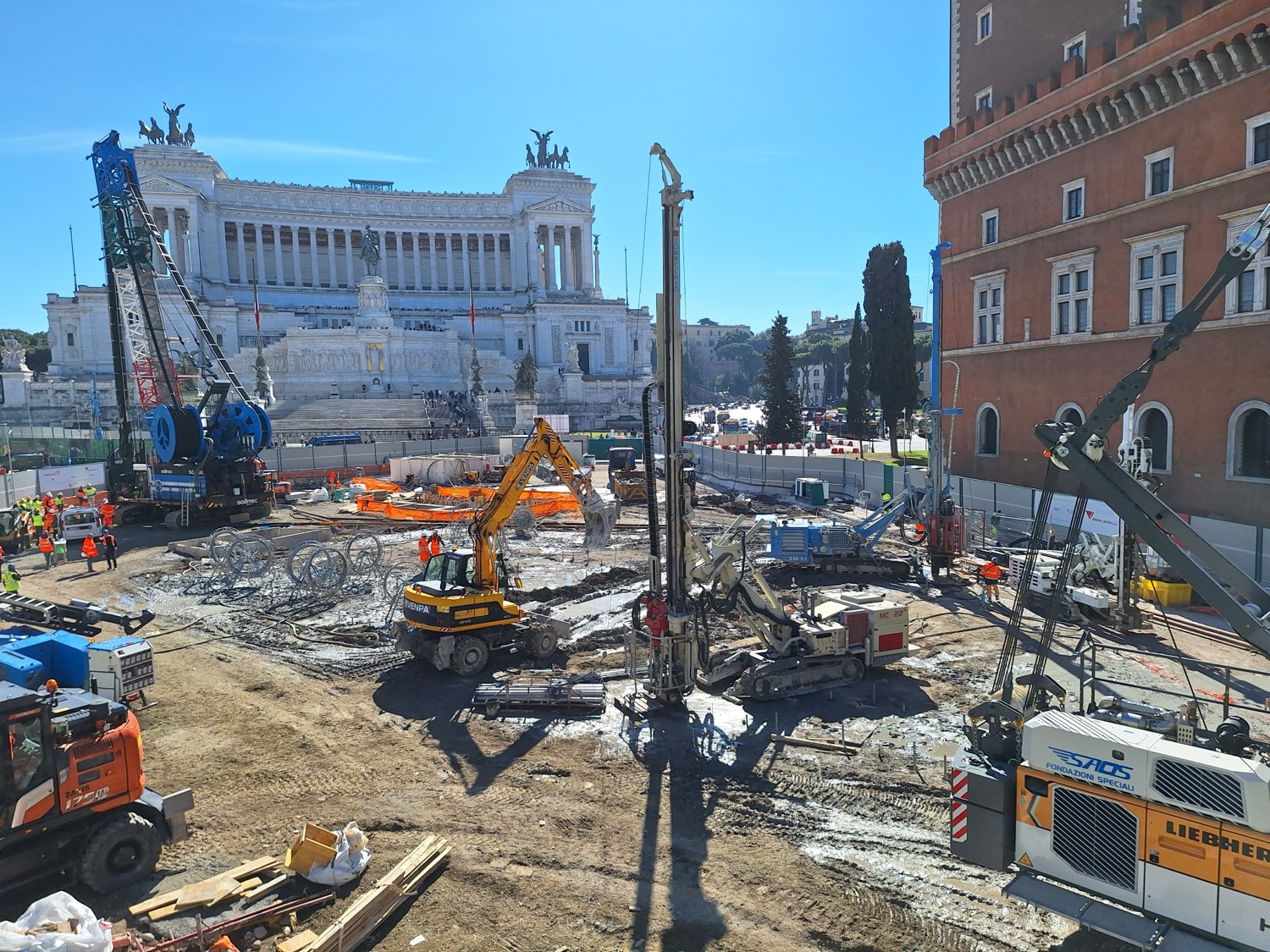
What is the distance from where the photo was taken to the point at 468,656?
15562 millimetres

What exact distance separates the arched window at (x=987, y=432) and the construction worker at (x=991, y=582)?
15357 millimetres

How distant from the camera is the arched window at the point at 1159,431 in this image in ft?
87.2

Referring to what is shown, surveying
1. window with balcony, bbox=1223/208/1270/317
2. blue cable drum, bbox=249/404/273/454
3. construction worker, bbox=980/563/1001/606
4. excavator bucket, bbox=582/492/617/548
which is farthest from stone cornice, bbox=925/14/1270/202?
blue cable drum, bbox=249/404/273/454

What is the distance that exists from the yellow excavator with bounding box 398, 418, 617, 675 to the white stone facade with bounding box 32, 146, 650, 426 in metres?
56.9

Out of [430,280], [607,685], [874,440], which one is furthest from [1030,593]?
[430,280]

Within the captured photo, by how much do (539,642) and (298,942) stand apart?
872cm

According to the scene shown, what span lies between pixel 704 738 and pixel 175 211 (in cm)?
9512

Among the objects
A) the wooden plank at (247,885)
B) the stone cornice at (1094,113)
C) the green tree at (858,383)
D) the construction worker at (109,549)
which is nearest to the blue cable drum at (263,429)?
the construction worker at (109,549)

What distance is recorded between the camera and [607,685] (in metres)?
15.2

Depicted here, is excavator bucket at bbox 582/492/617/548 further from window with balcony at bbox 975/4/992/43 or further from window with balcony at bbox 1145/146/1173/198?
window with balcony at bbox 975/4/992/43

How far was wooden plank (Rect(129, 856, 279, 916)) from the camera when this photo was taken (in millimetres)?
8273

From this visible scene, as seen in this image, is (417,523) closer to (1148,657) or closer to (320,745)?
(320,745)

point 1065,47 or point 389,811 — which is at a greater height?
point 1065,47

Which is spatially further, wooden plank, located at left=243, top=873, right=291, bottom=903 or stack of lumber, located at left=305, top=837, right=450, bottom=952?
wooden plank, located at left=243, top=873, right=291, bottom=903
